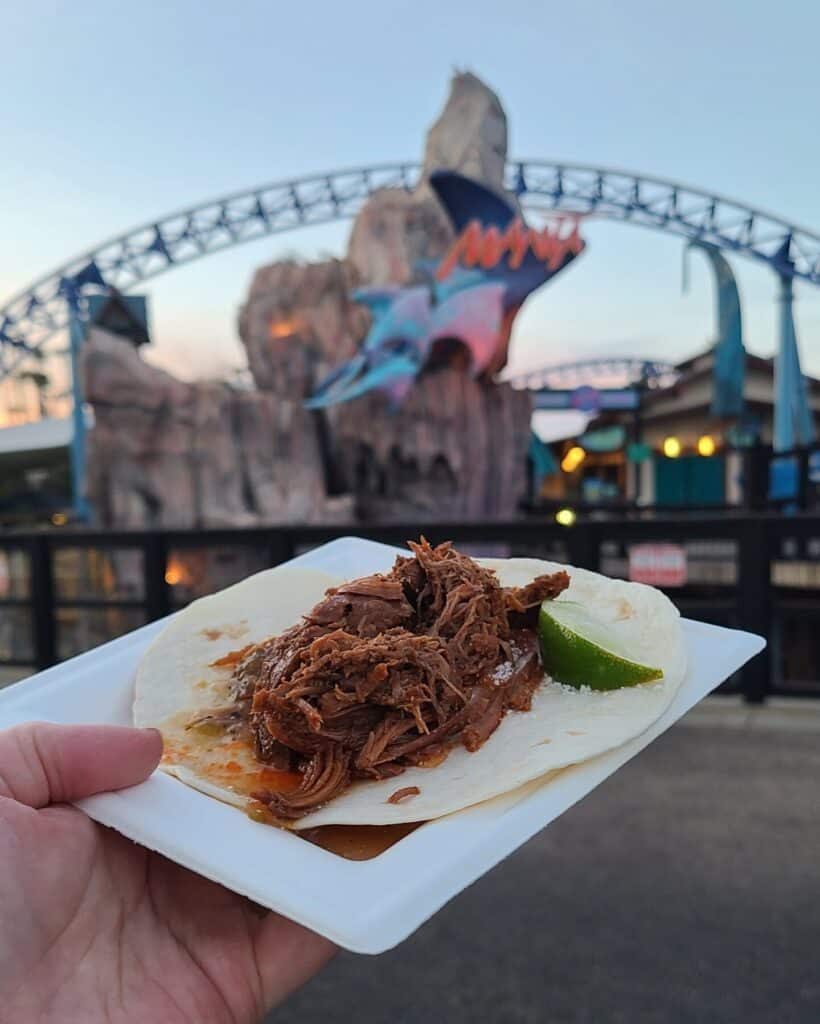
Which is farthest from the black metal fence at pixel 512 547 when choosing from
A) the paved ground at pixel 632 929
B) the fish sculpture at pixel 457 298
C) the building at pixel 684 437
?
the building at pixel 684 437

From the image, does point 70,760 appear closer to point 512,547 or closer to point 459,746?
point 459,746

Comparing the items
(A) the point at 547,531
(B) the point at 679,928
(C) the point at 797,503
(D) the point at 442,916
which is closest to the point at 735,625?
(A) the point at 547,531

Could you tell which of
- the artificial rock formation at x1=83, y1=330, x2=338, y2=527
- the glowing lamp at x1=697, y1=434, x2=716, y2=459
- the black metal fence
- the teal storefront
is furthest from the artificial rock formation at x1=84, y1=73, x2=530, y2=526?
the teal storefront

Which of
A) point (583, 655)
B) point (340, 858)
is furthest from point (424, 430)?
point (340, 858)

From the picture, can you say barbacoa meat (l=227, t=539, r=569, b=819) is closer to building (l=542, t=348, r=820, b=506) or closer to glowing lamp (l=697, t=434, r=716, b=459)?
building (l=542, t=348, r=820, b=506)

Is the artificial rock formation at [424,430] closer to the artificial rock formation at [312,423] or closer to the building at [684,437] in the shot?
the artificial rock formation at [312,423]

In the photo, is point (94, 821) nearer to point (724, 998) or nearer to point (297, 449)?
point (724, 998)
